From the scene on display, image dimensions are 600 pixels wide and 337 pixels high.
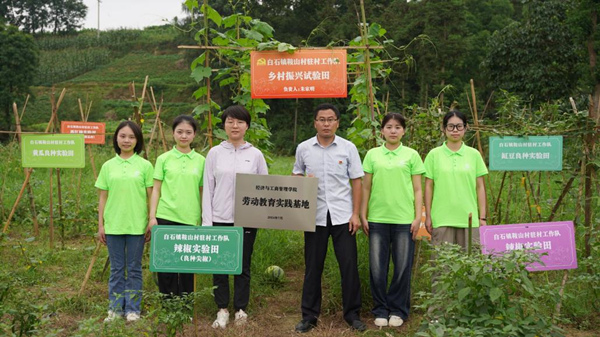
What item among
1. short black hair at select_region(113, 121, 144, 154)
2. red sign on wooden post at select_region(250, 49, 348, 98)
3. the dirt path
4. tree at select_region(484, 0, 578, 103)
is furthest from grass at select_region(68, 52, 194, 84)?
short black hair at select_region(113, 121, 144, 154)

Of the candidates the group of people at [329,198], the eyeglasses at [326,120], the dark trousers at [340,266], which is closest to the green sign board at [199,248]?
the group of people at [329,198]

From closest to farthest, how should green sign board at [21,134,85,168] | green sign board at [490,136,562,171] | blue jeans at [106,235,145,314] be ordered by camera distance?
blue jeans at [106,235,145,314] → green sign board at [490,136,562,171] → green sign board at [21,134,85,168]

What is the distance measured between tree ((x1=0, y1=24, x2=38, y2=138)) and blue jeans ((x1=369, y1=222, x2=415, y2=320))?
26468 mm

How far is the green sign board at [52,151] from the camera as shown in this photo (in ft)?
18.7

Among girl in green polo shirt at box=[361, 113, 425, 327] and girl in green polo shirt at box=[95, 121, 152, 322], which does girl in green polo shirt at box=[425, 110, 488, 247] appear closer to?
girl in green polo shirt at box=[361, 113, 425, 327]

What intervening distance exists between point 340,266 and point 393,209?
1.84ft

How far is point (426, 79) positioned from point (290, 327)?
2013 cm

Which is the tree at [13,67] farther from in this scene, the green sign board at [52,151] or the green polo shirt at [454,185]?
the green polo shirt at [454,185]

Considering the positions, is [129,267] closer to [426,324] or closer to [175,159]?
[175,159]

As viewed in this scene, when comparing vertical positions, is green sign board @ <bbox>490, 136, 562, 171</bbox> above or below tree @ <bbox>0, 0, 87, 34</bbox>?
below

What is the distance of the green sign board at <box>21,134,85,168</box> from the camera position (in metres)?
5.71

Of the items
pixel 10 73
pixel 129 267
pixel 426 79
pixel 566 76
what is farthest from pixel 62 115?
pixel 129 267

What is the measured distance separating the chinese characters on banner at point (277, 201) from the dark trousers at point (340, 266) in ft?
0.71

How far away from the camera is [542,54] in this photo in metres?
17.4
